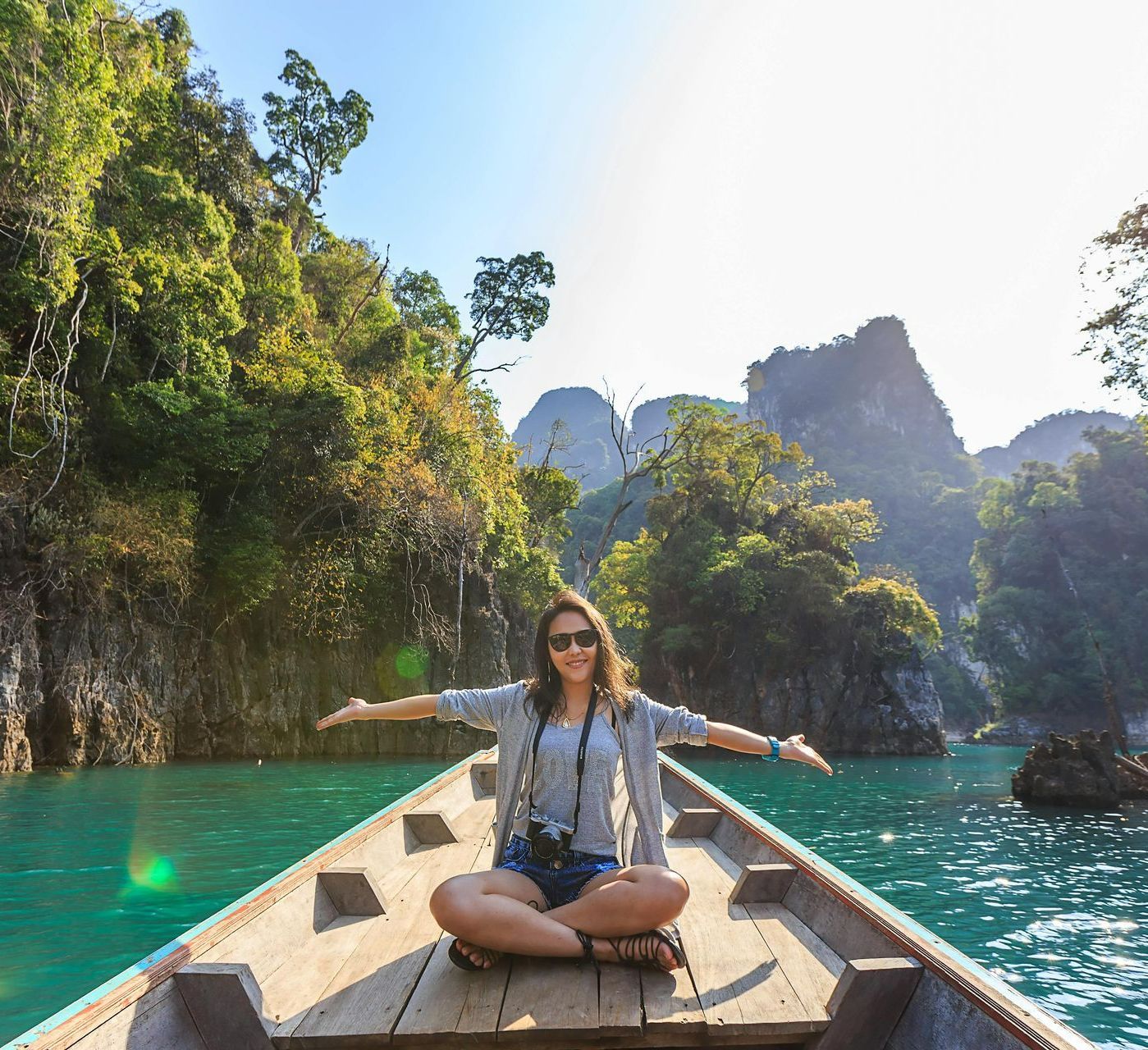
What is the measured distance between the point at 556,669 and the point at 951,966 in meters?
1.47

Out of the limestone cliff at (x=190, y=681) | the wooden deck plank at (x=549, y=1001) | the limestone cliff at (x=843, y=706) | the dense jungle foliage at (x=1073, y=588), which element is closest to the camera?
the wooden deck plank at (x=549, y=1001)

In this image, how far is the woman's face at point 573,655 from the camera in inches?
104

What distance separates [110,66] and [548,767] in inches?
509

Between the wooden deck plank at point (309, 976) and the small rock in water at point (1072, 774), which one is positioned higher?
the wooden deck plank at point (309, 976)

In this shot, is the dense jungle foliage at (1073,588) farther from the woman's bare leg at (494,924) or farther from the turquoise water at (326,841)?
the woman's bare leg at (494,924)

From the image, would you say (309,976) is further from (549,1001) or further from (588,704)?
(588,704)

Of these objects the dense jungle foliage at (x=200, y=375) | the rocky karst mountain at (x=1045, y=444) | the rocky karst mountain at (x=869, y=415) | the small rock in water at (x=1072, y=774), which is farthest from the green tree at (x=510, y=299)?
the rocky karst mountain at (x=1045, y=444)

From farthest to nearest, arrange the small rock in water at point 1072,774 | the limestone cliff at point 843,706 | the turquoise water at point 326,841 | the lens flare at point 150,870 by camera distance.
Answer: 1. the limestone cliff at point 843,706
2. the small rock in water at point 1072,774
3. the lens flare at point 150,870
4. the turquoise water at point 326,841

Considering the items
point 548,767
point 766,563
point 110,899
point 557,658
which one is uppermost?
point 766,563

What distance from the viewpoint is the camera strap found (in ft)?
8.06

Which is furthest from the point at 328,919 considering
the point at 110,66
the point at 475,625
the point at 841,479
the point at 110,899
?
the point at 841,479

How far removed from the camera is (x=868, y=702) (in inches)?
1059

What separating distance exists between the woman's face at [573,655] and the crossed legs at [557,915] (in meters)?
0.68

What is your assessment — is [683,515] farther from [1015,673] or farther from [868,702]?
[1015,673]
